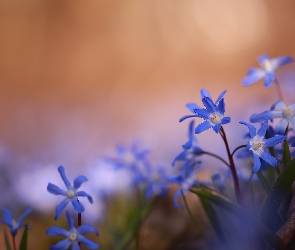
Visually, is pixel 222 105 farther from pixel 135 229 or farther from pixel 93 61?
pixel 93 61

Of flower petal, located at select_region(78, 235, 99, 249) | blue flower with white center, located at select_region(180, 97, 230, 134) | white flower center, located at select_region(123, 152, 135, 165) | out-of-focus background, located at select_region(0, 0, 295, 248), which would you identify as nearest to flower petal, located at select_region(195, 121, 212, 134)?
blue flower with white center, located at select_region(180, 97, 230, 134)

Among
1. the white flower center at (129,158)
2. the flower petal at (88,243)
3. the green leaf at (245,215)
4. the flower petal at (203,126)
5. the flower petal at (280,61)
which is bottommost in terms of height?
the green leaf at (245,215)

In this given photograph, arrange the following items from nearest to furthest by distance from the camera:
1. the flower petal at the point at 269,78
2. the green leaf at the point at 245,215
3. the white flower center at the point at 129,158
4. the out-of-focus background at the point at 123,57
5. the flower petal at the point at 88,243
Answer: the green leaf at the point at 245,215, the flower petal at the point at 88,243, the flower petal at the point at 269,78, the white flower center at the point at 129,158, the out-of-focus background at the point at 123,57

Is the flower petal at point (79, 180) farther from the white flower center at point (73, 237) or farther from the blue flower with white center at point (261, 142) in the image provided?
the blue flower with white center at point (261, 142)

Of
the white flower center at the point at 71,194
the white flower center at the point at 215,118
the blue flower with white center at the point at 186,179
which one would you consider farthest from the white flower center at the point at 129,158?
the white flower center at the point at 215,118

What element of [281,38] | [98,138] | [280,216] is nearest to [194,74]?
[281,38]

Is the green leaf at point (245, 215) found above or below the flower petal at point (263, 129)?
below
